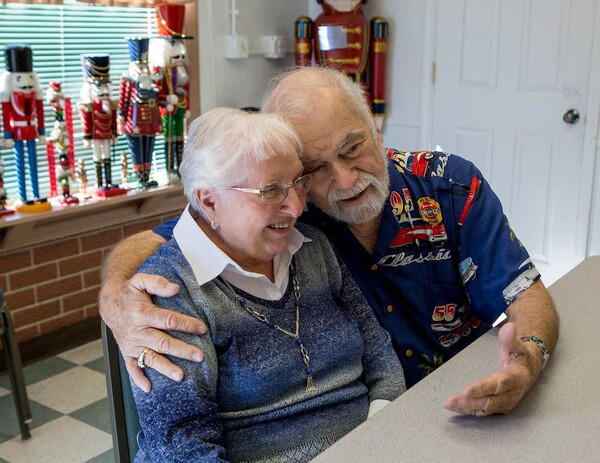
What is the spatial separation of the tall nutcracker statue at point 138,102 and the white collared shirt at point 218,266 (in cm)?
216

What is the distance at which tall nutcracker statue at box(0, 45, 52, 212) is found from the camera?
120 inches

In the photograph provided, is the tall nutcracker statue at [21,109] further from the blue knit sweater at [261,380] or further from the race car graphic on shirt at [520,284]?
the race car graphic on shirt at [520,284]

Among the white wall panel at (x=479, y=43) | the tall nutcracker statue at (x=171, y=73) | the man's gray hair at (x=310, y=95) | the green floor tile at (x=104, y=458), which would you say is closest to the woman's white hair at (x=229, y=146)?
the man's gray hair at (x=310, y=95)

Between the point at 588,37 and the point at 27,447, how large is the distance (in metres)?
3.12

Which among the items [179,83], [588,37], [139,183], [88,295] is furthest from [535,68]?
[88,295]

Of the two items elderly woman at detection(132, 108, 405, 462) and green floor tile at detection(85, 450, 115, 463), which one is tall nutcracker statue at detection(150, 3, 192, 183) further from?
elderly woman at detection(132, 108, 405, 462)

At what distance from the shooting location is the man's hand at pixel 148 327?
4.09ft

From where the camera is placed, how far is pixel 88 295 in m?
3.60

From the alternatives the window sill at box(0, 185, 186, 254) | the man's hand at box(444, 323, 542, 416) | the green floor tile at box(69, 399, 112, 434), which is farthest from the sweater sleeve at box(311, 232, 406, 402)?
the window sill at box(0, 185, 186, 254)

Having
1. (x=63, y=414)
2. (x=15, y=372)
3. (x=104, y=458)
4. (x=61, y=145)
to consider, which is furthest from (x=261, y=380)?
(x=61, y=145)

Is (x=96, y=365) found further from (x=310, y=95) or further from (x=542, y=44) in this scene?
(x=542, y=44)

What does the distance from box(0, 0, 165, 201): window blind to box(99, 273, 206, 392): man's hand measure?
221cm

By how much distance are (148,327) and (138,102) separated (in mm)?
2395

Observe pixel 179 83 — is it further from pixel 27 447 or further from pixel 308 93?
pixel 308 93
